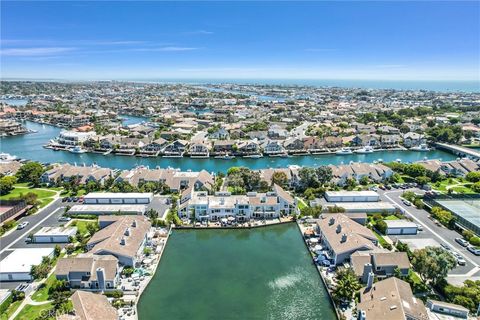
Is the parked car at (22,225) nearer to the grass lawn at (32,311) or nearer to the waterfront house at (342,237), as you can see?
the grass lawn at (32,311)

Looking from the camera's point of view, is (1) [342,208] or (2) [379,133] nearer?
(1) [342,208]

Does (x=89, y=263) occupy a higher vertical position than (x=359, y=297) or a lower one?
higher

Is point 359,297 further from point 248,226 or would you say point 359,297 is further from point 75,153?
point 75,153

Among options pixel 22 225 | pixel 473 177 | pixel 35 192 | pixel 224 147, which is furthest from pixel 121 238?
pixel 473 177

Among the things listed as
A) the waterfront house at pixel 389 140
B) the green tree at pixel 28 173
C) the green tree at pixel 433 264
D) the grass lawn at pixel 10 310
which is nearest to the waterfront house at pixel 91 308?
the grass lawn at pixel 10 310

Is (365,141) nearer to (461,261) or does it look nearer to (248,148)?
(248,148)

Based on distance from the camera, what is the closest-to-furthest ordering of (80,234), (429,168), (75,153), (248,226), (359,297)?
(359,297) < (80,234) < (248,226) < (429,168) < (75,153)

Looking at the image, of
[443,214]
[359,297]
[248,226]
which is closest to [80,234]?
[248,226]
